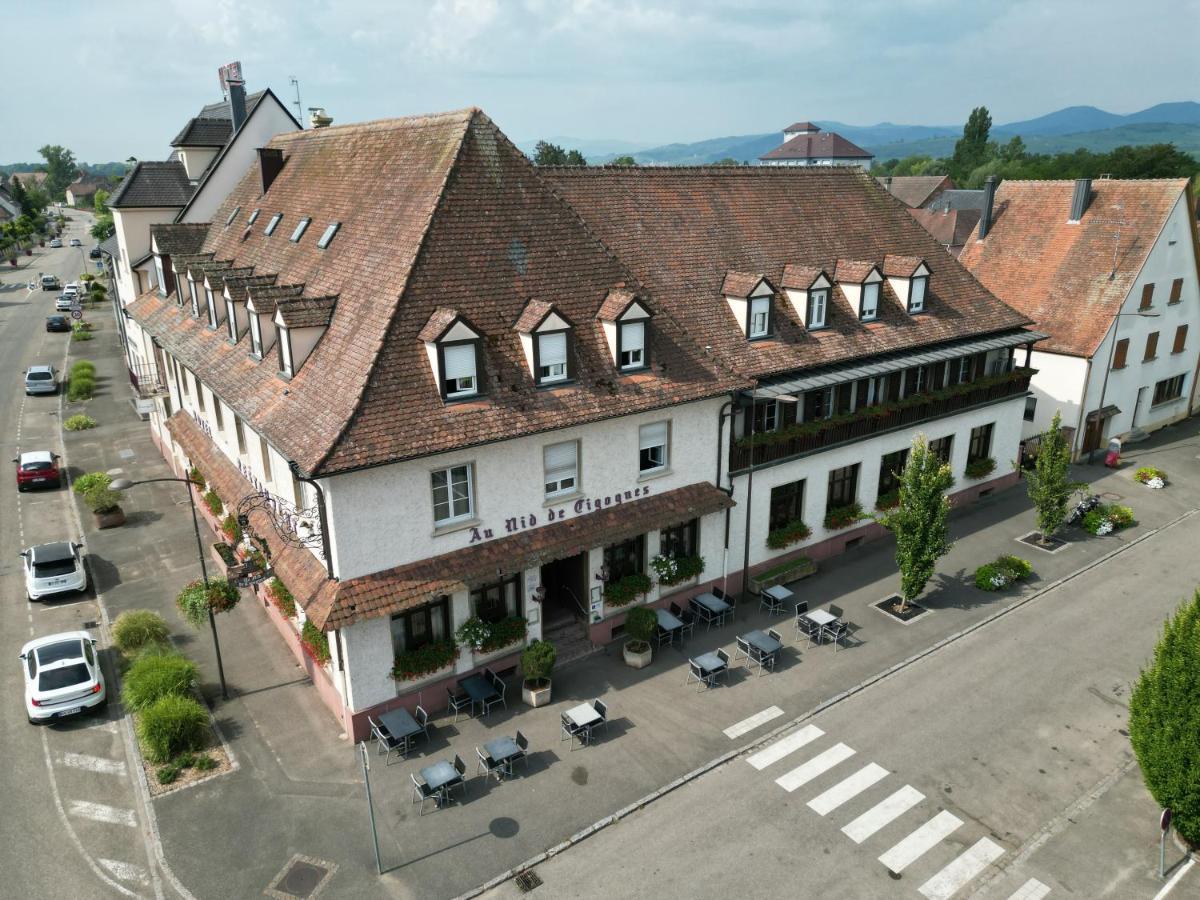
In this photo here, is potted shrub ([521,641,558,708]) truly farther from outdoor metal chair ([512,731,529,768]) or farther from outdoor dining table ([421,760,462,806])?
outdoor dining table ([421,760,462,806])

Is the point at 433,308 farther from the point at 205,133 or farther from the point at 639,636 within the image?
the point at 205,133

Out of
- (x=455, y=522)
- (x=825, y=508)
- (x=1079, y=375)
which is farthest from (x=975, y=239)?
(x=455, y=522)

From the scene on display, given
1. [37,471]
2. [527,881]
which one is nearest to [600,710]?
[527,881]

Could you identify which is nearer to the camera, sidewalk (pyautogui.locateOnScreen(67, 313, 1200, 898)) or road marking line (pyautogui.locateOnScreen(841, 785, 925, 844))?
sidewalk (pyautogui.locateOnScreen(67, 313, 1200, 898))

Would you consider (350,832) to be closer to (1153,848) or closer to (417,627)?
(417,627)

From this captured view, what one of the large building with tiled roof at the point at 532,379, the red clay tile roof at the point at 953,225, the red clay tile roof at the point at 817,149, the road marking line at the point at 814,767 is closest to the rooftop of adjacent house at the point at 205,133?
the large building with tiled roof at the point at 532,379

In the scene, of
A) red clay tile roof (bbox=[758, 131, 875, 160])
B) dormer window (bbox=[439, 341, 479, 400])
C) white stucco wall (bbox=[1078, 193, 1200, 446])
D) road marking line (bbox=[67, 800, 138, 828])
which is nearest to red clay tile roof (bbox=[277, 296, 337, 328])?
dormer window (bbox=[439, 341, 479, 400])
